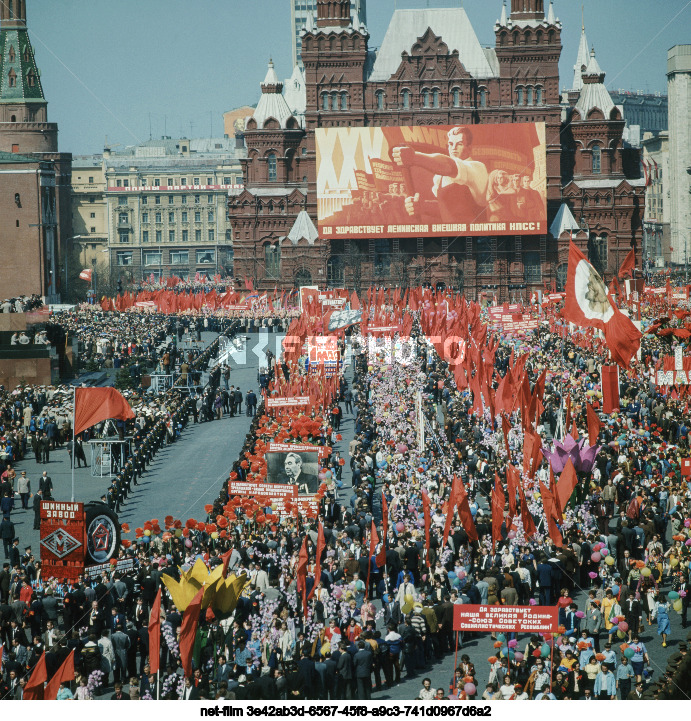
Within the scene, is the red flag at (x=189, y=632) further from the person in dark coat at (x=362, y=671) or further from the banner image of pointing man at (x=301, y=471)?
the banner image of pointing man at (x=301, y=471)

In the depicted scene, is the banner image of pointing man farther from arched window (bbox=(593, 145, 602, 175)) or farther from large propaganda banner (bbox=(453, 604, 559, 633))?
arched window (bbox=(593, 145, 602, 175))

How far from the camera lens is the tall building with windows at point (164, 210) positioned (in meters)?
118

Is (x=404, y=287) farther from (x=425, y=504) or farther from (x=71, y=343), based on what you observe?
(x=425, y=504)

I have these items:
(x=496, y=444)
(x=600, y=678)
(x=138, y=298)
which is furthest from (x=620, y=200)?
(x=600, y=678)

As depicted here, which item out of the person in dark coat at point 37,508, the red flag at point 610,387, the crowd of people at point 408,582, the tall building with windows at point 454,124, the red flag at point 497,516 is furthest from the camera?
the tall building with windows at point 454,124

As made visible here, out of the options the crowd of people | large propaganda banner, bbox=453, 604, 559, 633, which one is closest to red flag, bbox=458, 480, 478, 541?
the crowd of people

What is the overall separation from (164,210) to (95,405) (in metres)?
98.4

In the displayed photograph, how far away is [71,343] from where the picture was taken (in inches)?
1831

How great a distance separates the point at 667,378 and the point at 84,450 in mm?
15374

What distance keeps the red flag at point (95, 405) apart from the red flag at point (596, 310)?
372 inches

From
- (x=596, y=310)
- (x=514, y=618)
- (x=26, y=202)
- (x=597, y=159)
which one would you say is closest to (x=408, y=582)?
(x=514, y=618)

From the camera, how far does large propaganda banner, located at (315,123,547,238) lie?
76.4m

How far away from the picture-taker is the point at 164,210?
120m

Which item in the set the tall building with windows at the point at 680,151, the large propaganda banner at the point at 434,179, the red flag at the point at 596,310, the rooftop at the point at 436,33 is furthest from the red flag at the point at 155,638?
the tall building with windows at the point at 680,151
